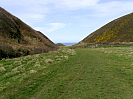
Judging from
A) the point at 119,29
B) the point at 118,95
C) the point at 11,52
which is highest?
the point at 119,29

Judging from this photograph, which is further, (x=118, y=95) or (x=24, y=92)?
(x=24, y=92)

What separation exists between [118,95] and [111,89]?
721 millimetres

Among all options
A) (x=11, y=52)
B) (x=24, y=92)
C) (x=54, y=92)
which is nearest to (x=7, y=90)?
(x=24, y=92)

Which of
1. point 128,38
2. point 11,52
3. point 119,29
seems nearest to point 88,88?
point 11,52

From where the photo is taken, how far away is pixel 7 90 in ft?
21.2

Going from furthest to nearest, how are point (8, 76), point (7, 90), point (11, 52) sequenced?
point (11, 52) → point (8, 76) → point (7, 90)

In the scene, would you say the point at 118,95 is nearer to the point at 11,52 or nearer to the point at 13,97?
the point at 13,97

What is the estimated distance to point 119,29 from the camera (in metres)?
80.1

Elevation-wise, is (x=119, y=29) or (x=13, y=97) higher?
(x=119, y=29)

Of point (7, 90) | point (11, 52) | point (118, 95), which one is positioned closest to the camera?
point (118, 95)

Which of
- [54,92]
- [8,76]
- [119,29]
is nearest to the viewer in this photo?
[54,92]

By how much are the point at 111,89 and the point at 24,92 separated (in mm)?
3903

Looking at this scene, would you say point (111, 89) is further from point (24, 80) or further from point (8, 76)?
point (8, 76)

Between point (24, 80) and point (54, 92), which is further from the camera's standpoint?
point (24, 80)
